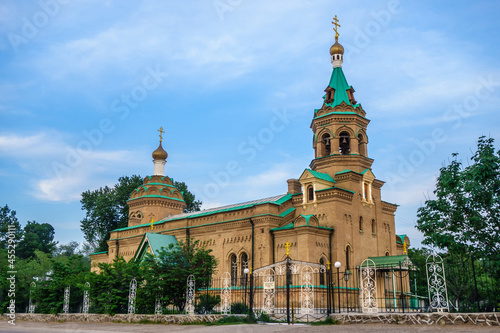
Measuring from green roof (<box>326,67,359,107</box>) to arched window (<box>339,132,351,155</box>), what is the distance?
6.72 feet

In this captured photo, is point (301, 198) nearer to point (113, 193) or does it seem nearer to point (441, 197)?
point (441, 197)

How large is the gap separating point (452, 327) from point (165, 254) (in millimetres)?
12795

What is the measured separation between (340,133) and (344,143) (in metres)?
0.79

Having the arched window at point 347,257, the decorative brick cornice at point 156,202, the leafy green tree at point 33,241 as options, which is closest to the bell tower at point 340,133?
the arched window at point 347,257

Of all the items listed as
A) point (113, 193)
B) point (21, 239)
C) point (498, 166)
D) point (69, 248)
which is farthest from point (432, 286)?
point (69, 248)

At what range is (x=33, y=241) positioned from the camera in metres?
55.2

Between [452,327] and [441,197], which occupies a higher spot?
[441,197]

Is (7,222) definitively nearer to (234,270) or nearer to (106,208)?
(106,208)

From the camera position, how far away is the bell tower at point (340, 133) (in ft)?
88.8

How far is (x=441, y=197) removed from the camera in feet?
52.6

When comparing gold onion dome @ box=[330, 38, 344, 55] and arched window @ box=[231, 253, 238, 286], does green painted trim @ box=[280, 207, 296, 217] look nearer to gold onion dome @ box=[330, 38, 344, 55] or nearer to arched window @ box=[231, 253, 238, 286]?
arched window @ box=[231, 253, 238, 286]

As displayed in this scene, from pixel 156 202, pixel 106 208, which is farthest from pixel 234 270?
pixel 106 208

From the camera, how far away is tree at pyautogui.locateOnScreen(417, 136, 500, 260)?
1483 centimetres

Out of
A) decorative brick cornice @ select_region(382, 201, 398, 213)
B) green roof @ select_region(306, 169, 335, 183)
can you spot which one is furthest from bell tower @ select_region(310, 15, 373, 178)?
decorative brick cornice @ select_region(382, 201, 398, 213)
